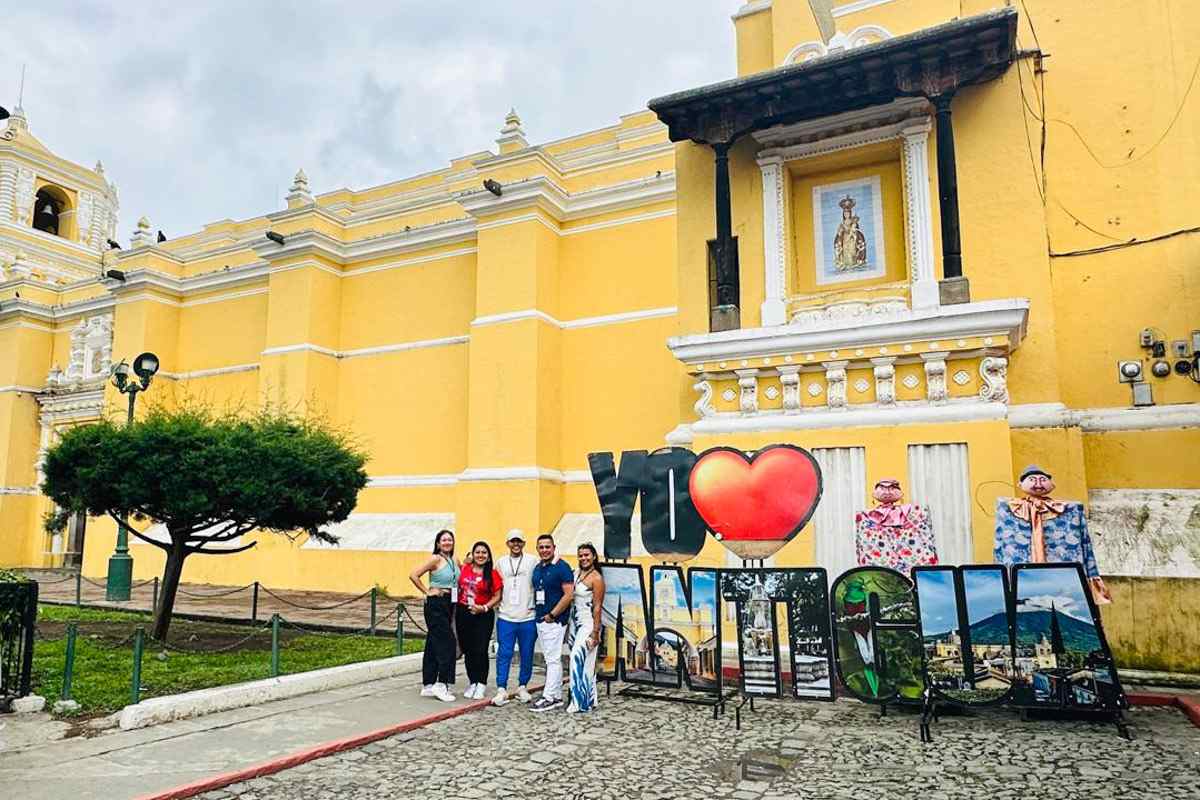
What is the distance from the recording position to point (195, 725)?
696 centimetres

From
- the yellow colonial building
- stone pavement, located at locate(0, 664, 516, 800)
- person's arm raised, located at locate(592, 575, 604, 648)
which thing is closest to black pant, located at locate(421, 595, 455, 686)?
stone pavement, located at locate(0, 664, 516, 800)

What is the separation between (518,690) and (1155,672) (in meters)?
5.94

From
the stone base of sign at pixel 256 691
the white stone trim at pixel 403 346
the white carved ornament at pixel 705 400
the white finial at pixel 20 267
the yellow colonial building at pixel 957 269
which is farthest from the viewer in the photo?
the white finial at pixel 20 267

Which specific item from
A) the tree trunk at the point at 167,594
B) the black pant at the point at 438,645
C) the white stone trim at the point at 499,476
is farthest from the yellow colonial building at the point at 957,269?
the tree trunk at the point at 167,594

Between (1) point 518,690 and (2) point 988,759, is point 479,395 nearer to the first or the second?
(1) point 518,690

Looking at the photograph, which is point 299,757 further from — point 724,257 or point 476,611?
point 724,257

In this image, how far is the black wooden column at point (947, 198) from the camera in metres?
9.24

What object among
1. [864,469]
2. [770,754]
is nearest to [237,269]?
[864,469]

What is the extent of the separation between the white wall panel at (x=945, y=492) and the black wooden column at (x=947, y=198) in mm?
1756

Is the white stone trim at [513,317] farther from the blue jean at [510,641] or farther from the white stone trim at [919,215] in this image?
the blue jean at [510,641]

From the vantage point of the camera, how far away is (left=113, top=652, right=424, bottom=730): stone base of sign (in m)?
6.94

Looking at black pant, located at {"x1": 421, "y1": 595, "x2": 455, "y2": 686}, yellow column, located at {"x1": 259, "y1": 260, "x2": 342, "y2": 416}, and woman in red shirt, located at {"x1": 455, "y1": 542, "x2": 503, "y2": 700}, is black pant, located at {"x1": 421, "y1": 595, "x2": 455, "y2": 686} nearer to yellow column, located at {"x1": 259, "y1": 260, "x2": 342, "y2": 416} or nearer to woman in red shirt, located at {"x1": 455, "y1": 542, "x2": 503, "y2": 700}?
woman in red shirt, located at {"x1": 455, "y1": 542, "x2": 503, "y2": 700}

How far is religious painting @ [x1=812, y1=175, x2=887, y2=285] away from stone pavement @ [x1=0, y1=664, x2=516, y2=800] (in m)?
6.81

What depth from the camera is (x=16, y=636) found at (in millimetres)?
7254
